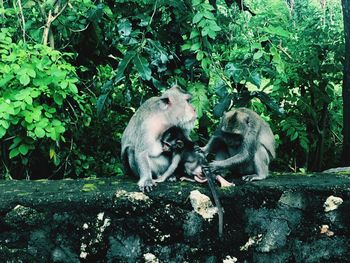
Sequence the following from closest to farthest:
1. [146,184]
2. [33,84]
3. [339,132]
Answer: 1. [146,184]
2. [33,84]
3. [339,132]

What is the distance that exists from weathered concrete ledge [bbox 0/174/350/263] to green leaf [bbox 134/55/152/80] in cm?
123

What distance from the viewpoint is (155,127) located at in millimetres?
3916

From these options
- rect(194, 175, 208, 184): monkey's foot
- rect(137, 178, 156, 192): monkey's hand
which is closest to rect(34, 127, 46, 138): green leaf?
rect(137, 178, 156, 192): monkey's hand

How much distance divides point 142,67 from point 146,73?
79mm

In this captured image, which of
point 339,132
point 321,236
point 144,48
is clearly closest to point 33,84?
point 144,48

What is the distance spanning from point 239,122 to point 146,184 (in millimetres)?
1045

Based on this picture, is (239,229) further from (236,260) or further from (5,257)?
(5,257)

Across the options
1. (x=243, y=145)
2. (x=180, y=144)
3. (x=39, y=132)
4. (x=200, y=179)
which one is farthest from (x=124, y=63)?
(x=200, y=179)

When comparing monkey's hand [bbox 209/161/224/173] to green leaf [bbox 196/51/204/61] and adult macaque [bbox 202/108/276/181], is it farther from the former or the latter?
green leaf [bbox 196/51/204/61]

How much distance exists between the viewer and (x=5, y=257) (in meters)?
3.00

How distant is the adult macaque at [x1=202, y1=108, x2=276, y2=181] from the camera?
399 cm

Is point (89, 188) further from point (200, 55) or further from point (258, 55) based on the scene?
point (258, 55)

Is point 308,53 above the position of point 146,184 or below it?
above

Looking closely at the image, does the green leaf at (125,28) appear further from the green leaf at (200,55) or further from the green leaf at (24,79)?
the green leaf at (24,79)
